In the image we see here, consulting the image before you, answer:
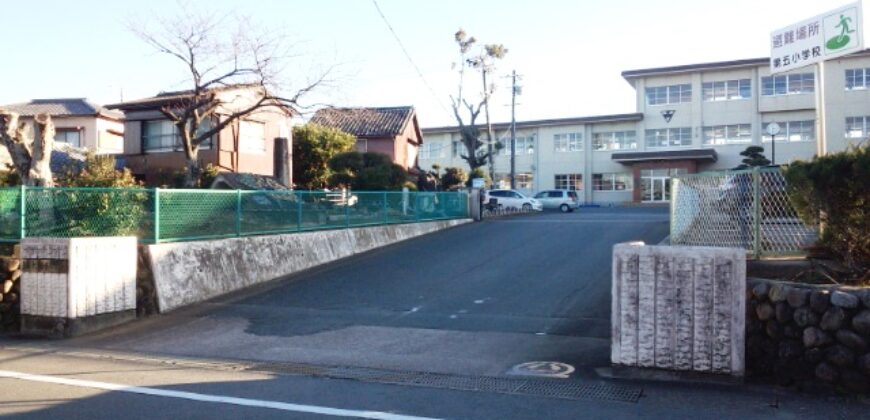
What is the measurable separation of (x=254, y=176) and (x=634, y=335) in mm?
21516

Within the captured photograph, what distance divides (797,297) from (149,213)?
31.1ft

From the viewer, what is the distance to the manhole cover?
7.36m

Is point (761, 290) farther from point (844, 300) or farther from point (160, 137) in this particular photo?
point (160, 137)

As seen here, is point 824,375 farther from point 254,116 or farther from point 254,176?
point 254,116

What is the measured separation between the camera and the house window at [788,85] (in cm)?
4619

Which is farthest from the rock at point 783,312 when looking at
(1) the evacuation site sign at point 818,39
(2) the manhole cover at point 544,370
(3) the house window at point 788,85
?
(3) the house window at point 788,85

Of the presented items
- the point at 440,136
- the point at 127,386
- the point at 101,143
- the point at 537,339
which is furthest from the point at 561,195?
the point at 127,386

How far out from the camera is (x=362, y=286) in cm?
1312

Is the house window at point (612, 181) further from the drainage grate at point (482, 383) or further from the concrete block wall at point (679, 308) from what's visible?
the drainage grate at point (482, 383)

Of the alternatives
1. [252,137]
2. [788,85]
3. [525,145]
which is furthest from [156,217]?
[525,145]

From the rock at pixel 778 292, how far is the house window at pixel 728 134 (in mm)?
45026

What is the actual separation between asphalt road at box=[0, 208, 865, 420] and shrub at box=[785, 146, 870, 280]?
6.23 ft

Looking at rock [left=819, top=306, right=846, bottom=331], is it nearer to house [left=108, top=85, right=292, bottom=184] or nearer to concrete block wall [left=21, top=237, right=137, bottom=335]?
concrete block wall [left=21, top=237, right=137, bottom=335]

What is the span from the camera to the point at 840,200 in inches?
286
